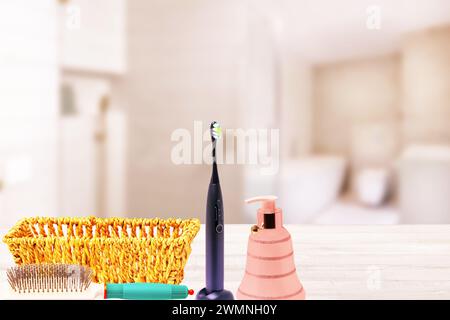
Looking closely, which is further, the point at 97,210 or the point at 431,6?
the point at 97,210

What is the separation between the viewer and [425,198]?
6.24 ft

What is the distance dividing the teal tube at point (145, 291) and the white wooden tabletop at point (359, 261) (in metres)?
0.09

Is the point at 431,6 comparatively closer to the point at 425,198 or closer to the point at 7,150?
the point at 425,198

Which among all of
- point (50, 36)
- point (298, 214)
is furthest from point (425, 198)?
point (50, 36)

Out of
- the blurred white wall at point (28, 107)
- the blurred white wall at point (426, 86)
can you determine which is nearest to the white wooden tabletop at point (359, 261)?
the blurred white wall at point (426, 86)

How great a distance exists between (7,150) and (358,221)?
1548 mm

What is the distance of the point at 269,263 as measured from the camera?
639 millimetres

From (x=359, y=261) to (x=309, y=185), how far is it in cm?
107

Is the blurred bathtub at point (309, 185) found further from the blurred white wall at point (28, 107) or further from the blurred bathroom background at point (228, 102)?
the blurred white wall at point (28, 107)

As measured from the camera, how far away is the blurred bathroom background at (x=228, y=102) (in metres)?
1.90

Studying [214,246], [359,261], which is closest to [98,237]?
[214,246]
